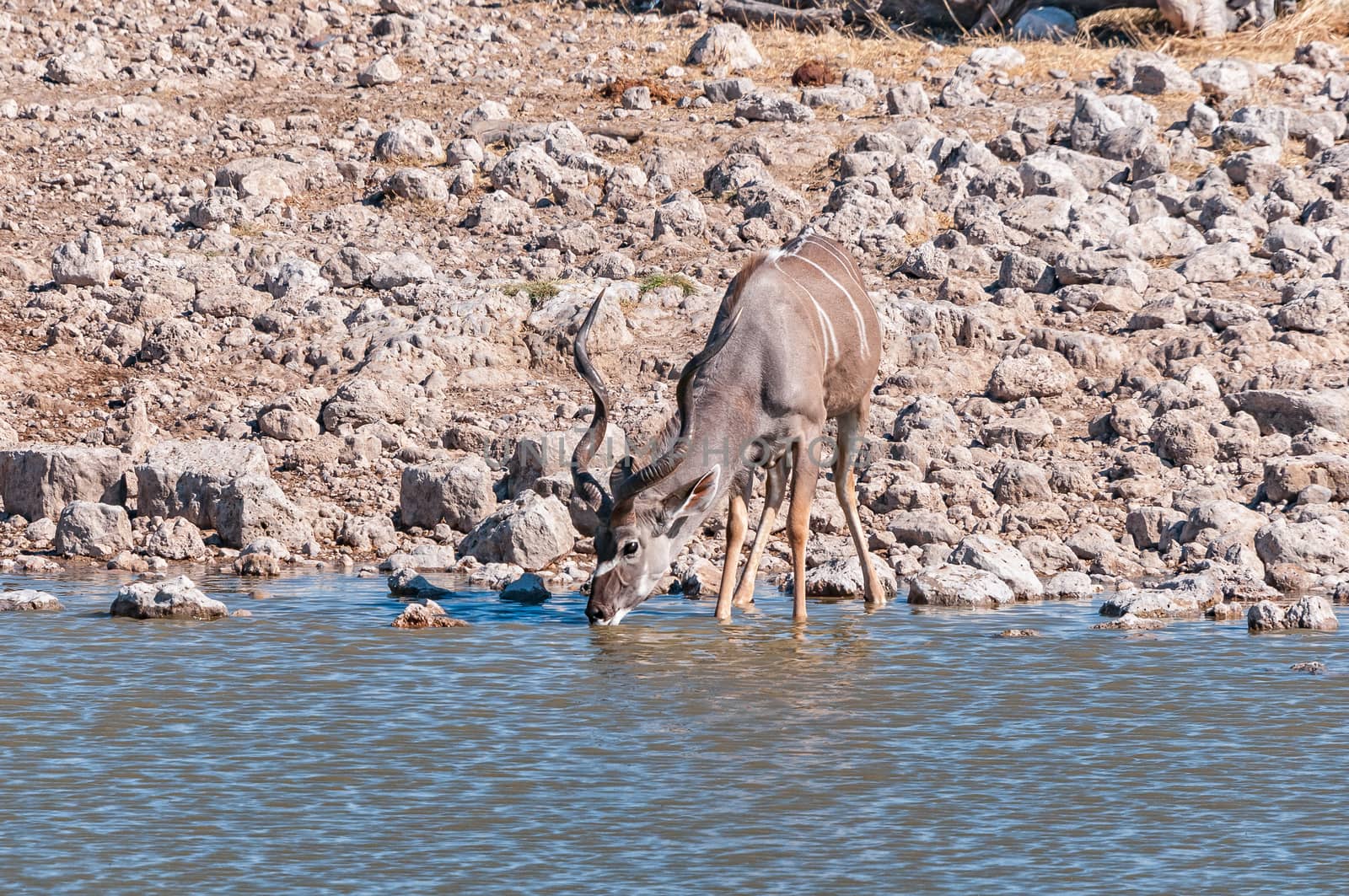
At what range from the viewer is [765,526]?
11938 mm

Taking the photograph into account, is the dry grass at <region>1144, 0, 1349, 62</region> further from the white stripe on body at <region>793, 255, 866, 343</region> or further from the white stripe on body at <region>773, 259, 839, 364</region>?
the white stripe on body at <region>773, 259, 839, 364</region>

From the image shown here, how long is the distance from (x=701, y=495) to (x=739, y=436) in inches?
16.6

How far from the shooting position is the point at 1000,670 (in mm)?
9516

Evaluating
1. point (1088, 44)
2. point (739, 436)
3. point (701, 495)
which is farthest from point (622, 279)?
point (1088, 44)

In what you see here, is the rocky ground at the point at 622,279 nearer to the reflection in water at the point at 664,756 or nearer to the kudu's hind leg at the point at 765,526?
the kudu's hind leg at the point at 765,526

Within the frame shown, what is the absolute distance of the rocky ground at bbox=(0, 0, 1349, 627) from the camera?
13.3 metres

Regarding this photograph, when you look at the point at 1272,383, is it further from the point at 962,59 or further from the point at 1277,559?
the point at 962,59

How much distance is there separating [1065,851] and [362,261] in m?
12.2

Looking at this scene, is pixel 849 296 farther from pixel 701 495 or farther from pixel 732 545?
pixel 701 495

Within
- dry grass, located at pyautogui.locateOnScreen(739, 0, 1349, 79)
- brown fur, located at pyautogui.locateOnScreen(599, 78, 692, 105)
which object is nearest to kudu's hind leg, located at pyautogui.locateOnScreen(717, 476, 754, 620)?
brown fur, located at pyautogui.locateOnScreen(599, 78, 692, 105)

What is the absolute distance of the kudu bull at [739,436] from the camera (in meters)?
10.8

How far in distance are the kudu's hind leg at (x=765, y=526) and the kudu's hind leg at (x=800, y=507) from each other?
0.29 m

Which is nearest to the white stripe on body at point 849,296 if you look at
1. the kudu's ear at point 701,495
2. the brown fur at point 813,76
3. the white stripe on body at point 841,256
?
the white stripe on body at point 841,256

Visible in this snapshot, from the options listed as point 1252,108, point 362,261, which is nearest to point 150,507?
point 362,261
